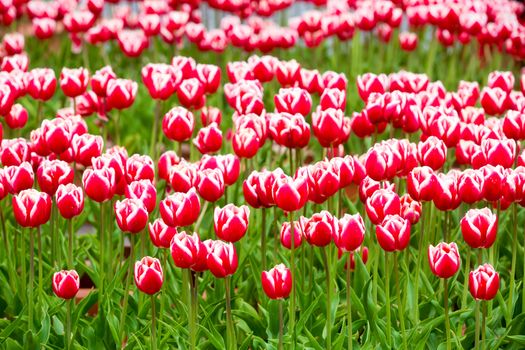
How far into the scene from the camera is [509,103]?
150 inches

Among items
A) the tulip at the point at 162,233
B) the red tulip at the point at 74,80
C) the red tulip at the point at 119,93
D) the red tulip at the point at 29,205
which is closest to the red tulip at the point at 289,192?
the tulip at the point at 162,233

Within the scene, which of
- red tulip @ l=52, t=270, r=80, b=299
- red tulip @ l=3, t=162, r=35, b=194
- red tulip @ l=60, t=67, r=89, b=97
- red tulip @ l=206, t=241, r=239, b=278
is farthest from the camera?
red tulip @ l=60, t=67, r=89, b=97

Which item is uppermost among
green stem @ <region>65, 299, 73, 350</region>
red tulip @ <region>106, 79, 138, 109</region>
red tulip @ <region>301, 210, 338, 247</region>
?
red tulip @ <region>301, 210, 338, 247</region>

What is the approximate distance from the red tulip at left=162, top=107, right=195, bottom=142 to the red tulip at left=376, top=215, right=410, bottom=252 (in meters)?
1.04

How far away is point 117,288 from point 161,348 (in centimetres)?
36

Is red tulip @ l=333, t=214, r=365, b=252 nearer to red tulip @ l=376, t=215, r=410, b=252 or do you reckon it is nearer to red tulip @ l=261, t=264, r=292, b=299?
red tulip @ l=376, t=215, r=410, b=252

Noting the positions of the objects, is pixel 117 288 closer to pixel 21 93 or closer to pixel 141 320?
pixel 141 320

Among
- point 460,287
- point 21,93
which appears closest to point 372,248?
point 460,287

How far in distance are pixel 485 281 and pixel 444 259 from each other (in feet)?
0.39

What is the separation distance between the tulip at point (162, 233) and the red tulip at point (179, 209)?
89 mm

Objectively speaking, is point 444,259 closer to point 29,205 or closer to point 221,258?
point 221,258

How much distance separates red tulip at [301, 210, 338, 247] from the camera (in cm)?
263

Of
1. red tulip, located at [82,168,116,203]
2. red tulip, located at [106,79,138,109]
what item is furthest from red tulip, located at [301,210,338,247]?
red tulip, located at [106,79,138,109]

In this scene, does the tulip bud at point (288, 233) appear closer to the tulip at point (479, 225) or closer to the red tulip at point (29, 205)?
the tulip at point (479, 225)
